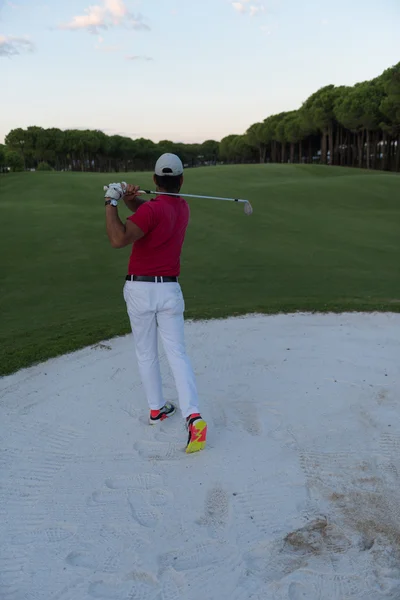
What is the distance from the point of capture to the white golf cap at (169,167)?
13.0 ft

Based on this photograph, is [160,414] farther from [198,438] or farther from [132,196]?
[132,196]

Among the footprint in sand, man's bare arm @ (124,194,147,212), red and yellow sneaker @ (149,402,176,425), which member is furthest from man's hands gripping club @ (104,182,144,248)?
the footprint in sand

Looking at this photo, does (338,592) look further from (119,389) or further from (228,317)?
(228,317)

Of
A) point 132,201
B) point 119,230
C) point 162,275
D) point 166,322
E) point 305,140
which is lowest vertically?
point 166,322

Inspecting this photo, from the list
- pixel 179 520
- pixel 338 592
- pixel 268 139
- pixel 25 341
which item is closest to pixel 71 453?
pixel 179 520

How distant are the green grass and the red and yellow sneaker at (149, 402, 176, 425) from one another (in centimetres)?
208

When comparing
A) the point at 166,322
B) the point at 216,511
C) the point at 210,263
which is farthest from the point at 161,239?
the point at 210,263

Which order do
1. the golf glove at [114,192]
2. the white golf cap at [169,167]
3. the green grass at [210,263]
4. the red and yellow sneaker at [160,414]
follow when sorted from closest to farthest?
the golf glove at [114,192], the white golf cap at [169,167], the red and yellow sneaker at [160,414], the green grass at [210,263]

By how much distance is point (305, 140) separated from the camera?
7319 cm

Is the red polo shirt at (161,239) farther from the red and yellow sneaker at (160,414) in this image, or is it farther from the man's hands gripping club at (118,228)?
the red and yellow sneaker at (160,414)

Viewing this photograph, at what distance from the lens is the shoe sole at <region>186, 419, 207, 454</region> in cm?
406

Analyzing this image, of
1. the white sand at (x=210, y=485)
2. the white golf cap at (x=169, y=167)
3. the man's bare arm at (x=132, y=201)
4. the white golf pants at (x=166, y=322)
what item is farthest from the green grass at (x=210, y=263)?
the white golf cap at (x=169, y=167)

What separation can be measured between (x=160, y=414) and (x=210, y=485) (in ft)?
3.47

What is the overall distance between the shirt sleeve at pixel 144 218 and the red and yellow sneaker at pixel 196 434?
1507mm
